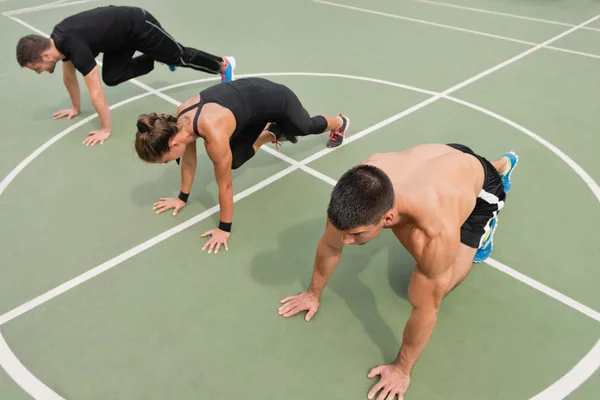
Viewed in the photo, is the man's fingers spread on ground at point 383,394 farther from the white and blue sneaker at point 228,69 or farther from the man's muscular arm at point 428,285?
the white and blue sneaker at point 228,69

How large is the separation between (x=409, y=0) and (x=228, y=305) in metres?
8.88

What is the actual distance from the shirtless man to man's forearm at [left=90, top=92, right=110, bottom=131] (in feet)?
10.5

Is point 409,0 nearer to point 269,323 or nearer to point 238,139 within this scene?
point 238,139

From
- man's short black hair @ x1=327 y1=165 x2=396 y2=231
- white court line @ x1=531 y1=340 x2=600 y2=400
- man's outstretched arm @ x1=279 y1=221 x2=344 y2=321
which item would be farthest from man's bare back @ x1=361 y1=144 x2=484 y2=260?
white court line @ x1=531 y1=340 x2=600 y2=400

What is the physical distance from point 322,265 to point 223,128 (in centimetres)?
124

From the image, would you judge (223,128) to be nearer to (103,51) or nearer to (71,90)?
(103,51)

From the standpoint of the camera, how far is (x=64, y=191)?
430 centimetres

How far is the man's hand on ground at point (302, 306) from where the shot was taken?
310 cm

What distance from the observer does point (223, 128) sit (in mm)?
3354

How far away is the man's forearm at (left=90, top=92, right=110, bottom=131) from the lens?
486 centimetres

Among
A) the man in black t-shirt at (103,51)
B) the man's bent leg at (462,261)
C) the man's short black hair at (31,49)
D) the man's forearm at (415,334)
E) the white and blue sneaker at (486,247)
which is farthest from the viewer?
the man in black t-shirt at (103,51)

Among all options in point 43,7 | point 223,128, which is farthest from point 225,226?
point 43,7

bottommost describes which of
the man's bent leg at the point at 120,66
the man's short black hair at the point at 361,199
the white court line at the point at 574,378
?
the white court line at the point at 574,378

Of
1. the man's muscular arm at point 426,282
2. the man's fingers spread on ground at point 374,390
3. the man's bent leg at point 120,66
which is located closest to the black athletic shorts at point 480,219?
the man's muscular arm at point 426,282
